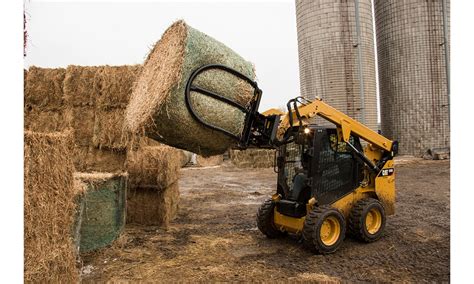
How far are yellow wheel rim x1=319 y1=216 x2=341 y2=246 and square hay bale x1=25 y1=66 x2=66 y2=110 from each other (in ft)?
21.1

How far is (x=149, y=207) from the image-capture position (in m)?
7.66

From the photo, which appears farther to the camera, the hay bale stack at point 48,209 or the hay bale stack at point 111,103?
the hay bale stack at point 111,103

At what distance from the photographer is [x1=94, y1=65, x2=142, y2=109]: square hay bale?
8281mm

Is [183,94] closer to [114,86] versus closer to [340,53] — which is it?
[114,86]

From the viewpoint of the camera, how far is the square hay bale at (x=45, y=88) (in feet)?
27.6

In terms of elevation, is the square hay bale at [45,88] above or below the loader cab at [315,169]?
above

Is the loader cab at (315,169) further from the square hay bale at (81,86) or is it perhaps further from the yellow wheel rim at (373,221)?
the square hay bale at (81,86)

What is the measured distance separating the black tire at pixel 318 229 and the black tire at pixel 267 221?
1.00 metres

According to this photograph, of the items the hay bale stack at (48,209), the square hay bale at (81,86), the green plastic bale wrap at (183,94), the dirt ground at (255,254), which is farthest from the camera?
the square hay bale at (81,86)

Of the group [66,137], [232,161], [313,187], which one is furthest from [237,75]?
[232,161]

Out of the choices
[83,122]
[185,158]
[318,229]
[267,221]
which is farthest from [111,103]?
[185,158]

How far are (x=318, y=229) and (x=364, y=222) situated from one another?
3.48ft

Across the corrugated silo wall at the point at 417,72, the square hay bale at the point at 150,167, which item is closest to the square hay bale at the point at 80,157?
the square hay bale at the point at 150,167

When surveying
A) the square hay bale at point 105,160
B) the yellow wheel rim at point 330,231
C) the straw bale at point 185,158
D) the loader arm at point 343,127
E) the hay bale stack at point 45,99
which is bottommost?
the yellow wheel rim at point 330,231
